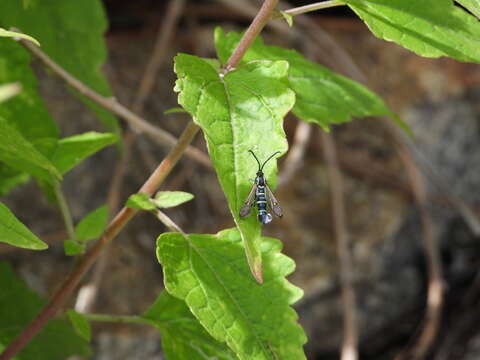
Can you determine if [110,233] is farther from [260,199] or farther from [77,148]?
[260,199]

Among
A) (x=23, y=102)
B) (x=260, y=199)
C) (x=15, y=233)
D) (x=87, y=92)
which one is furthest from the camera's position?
(x=87, y=92)

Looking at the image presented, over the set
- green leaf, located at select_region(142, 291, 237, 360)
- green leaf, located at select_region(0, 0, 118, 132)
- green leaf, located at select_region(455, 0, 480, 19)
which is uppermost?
green leaf, located at select_region(455, 0, 480, 19)

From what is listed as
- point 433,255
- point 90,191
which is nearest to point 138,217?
point 90,191

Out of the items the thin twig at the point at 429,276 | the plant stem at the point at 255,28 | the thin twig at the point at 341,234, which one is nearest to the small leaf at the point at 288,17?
the plant stem at the point at 255,28

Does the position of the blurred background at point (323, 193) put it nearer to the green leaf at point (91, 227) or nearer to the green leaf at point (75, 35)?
the green leaf at point (75, 35)

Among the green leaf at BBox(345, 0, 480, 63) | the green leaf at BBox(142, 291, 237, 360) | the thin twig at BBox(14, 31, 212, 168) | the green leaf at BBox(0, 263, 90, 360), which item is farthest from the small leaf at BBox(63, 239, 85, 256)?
the green leaf at BBox(345, 0, 480, 63)

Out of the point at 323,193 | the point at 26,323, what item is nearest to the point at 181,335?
the point at 26,323

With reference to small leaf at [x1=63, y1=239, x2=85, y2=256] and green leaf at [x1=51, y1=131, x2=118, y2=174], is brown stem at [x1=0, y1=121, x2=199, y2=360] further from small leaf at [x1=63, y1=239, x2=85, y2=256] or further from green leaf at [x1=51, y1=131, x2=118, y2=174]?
green leaf at [x1=51, y1=131, x2=118, y2=174]
